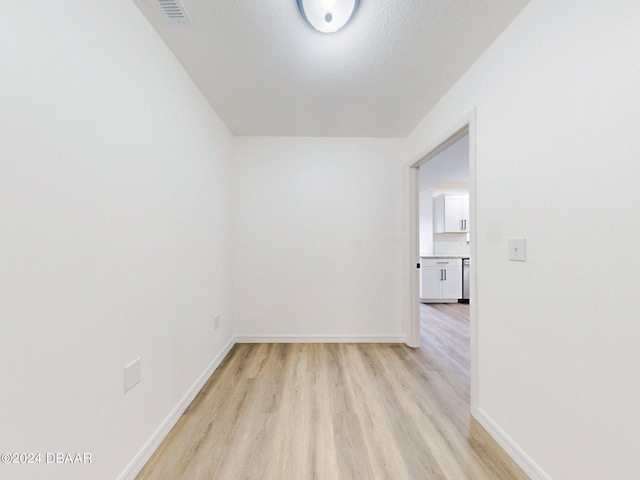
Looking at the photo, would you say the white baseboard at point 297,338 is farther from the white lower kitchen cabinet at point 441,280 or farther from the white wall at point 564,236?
the white lower kitchen cabinet at point 441,280

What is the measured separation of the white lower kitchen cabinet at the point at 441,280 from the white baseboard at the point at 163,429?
13.9 feet

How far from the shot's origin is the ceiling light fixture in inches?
52.7

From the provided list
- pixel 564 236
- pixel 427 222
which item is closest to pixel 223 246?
pixel 564 236

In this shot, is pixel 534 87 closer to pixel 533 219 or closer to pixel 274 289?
pixel 533 219

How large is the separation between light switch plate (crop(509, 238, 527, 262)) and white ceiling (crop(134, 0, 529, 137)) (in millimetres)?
1220

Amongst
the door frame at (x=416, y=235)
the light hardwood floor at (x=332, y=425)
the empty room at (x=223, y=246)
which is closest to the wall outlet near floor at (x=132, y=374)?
the empty room at (x=223, y=246)

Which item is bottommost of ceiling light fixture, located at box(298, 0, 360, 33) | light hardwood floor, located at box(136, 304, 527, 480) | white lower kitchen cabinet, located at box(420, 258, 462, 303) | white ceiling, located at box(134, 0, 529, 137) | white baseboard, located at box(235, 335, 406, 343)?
light hardwood floor, located at box(136, 304, 527, 480)

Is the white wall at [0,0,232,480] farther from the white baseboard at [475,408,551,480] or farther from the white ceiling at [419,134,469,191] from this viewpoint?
the white ceiling at [419,134,469,191]

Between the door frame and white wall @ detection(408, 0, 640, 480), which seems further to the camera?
the door frame

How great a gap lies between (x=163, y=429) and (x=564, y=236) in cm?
237

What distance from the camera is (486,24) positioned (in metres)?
1.48

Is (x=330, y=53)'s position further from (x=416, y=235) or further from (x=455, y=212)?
(x=455, y=212)

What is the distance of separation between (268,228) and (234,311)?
105cm

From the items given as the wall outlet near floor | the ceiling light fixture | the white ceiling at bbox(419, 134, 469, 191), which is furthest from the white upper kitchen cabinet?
the wall outlet near floor
